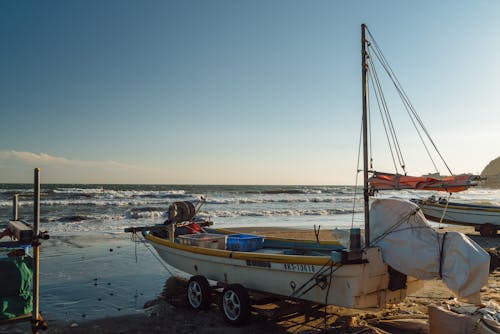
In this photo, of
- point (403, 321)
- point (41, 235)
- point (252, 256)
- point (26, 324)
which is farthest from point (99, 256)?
point (403, 321)

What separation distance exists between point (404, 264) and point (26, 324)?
744 centimetres

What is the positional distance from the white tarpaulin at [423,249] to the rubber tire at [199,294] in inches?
146

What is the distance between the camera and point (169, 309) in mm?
9367

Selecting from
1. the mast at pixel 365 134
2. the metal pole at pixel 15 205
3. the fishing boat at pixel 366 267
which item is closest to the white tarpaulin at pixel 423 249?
the fishing boat at pixel 366 267

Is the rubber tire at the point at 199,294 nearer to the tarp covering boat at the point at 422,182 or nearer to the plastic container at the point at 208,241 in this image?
the plastic container at the point at 208,241

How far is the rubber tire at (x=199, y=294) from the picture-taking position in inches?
353

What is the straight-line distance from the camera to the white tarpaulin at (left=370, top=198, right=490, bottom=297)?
6.33m

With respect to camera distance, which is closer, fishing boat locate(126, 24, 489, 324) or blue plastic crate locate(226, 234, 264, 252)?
fishing boat locate(126, 24, 489, 324)

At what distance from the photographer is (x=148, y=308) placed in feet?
31.2

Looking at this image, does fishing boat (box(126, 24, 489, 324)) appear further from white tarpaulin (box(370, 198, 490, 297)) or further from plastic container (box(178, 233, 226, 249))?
plastic container (box(178, 233, 226, 249))

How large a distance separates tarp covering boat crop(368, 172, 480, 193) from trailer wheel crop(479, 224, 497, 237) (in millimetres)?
14984

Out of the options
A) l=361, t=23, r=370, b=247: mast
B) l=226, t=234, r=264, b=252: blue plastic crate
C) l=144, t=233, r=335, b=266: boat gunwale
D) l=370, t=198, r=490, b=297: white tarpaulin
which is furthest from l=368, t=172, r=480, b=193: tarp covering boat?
l=226, t=234, r=264, b=252: blue plastic crate

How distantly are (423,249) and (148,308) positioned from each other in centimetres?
612

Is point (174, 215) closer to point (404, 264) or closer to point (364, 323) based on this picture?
point (364, 323)
